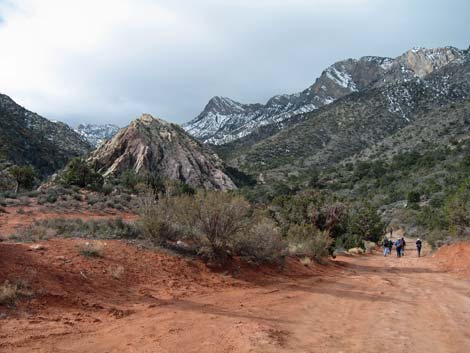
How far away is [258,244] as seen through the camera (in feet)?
52.5

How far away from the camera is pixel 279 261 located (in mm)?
16719

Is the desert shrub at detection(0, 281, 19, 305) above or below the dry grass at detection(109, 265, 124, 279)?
below

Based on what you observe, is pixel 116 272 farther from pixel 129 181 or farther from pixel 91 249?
pixel 129 181

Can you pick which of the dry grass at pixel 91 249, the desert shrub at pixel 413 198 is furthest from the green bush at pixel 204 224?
the desert shrub at pixel 413 198

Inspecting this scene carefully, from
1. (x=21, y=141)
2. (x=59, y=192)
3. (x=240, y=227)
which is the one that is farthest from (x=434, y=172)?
(x=21, y=141)

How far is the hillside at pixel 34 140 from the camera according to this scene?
2449 inches

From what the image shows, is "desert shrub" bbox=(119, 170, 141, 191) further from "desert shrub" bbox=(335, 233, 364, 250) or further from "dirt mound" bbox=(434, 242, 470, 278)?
"dirt mound" bbox=(434, 242, 470, 278)

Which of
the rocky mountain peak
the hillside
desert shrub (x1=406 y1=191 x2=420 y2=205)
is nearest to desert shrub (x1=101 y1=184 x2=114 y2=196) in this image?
the hillside

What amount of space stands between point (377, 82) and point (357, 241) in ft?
369

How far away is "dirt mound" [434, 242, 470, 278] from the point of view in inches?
814

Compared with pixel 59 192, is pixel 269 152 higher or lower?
higher

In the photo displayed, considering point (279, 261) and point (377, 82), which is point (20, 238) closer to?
point (279, 261)

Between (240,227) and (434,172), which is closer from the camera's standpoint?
(240,227)

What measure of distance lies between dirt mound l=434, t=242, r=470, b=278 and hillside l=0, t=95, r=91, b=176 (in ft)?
153
